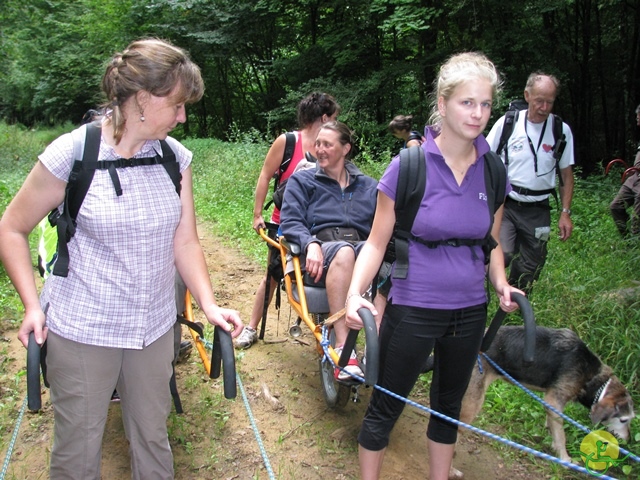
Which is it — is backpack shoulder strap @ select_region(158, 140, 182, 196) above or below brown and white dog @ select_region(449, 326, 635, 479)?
above

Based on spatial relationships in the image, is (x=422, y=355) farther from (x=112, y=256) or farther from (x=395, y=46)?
(x=395, y=46)

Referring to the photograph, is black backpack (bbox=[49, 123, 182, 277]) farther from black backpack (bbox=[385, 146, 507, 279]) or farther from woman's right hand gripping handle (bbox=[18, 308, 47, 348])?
black backpack (bbox=[385, 146, 507, 279])

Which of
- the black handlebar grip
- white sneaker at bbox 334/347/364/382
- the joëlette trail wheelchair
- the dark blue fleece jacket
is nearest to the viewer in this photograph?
the black handlebar grip

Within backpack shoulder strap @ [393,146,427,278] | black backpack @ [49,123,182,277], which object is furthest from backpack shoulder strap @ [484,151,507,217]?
black backpack @ [49,123,182,277]

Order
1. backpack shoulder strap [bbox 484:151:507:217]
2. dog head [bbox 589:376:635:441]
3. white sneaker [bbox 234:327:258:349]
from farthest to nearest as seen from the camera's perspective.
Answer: white sneaker [bbox 234:327:258:349]
dog head [bbox 589:376:635:441]
backpack shoulder strap [bbox 484:151:507:217]

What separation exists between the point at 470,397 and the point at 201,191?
373 inches

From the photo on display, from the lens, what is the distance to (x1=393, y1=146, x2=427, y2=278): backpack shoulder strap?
7.25ft

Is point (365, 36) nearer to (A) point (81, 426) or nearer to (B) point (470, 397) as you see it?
(B) point (470, 397)

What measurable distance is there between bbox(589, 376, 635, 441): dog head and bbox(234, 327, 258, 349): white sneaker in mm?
2708

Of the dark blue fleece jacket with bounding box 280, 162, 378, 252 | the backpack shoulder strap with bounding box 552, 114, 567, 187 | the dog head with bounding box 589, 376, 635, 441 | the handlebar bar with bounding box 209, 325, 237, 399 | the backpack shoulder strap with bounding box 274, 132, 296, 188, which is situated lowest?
the dog head with bounding box 589, 376, 635, 441

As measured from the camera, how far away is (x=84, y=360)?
2.07 meters

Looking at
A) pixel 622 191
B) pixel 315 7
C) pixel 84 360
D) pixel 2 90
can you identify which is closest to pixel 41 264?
pixel 84 360

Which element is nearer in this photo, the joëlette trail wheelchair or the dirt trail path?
the dirt trail path

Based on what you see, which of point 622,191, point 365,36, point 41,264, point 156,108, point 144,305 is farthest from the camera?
point 365,36
